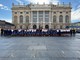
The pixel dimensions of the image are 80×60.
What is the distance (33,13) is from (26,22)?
878 cm

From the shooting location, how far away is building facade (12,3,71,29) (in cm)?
13988

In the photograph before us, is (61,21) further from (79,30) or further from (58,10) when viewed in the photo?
(79,30)

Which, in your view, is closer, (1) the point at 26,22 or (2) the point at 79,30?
(2) the point at 79,30

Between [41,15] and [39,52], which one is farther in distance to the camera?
[41,15]

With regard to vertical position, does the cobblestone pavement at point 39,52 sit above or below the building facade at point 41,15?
below

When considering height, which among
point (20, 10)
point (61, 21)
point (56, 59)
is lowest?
point (56, 59)

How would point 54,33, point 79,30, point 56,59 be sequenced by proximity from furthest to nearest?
point 79,30
point 54,33
point 56,59

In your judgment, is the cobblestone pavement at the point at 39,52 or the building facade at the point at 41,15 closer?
the cobblestone pavement at the point at 39,52

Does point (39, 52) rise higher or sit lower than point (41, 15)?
lower

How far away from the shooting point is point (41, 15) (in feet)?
466

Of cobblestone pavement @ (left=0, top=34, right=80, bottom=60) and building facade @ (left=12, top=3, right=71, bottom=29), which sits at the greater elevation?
building facade @ (left=12, top=3, right=71, bottom=29)

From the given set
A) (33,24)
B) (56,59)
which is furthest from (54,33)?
(33,24)

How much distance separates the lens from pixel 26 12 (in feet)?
468

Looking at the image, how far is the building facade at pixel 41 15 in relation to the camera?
5507 inches
